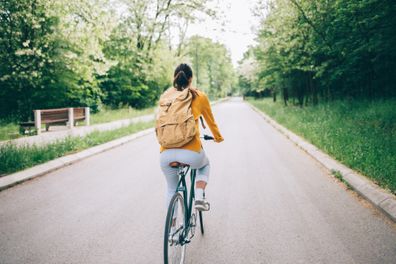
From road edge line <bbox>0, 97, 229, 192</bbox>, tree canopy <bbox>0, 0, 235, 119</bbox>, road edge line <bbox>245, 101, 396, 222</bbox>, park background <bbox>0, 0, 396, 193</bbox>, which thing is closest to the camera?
road edge line <bbox>245, 101, 396, 222</bbox>

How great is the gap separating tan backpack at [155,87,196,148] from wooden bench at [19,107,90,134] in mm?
11890

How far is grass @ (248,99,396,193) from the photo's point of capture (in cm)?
664

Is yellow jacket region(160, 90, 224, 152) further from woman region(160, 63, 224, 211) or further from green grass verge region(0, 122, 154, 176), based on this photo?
green grass verge region(0, 122, 154, 176)

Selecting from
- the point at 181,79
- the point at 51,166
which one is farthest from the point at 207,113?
the point at 51,166

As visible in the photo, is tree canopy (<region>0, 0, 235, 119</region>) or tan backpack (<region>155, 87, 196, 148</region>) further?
tree canopy (<region>0, 0, 235, 119</region>)

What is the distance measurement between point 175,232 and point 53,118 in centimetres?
1343

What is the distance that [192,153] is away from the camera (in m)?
3.40

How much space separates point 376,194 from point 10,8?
660 inches

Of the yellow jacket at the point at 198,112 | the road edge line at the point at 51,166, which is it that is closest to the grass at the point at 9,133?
the road edge line at the point at 51,166

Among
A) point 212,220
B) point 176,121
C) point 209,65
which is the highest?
point 209,65

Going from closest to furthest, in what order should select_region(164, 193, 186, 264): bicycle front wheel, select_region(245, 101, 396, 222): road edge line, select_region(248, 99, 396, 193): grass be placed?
select_region(164, 193, 186, 264): bicycle front wheel < select_region(245, 101, 396, 222): road edge line < select_region(248, 99, 396, 193): grass

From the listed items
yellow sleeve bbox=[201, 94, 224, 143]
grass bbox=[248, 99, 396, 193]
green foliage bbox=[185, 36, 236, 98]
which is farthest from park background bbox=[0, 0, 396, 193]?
green foliage bbox=[185, 36, 236, 98]

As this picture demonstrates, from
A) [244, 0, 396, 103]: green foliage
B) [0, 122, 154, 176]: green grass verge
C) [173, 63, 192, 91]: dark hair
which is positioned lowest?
[0, 122, 154, 176]: green grass verge

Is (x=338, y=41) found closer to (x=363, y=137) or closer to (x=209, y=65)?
(x=363, y=137)
